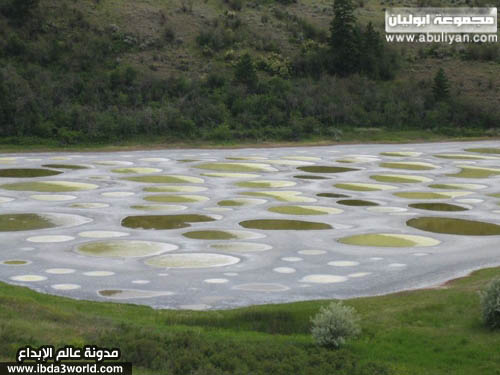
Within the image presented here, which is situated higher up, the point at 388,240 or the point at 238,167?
the point at 238,167

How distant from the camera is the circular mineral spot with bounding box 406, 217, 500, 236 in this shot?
82.5 feet

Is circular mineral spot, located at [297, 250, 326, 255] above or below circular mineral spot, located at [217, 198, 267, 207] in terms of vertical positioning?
below

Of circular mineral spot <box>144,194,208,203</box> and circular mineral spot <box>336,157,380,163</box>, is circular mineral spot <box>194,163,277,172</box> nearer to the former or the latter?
circular mineral spot <box>336,157,380,163</box>

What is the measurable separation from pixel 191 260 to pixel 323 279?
3.73 m

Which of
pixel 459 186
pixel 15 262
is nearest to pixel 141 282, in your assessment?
pixel 15 262

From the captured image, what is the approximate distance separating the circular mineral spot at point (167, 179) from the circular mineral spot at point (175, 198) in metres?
3.49

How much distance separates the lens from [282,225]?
25.7 meters

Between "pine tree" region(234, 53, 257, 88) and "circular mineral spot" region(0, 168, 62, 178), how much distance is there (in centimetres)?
2713

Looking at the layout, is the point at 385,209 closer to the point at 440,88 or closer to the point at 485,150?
the point at 485,150

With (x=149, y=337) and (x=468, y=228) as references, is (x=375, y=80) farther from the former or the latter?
(x=149, y=337)

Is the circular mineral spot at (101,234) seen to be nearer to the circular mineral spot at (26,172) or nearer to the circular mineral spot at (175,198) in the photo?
the circular mineral spot at (175,198)

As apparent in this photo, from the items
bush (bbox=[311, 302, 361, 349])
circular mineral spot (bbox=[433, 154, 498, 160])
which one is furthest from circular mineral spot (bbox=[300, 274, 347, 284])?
circular mineral spot (bbox=[433, 154, 498, 160])

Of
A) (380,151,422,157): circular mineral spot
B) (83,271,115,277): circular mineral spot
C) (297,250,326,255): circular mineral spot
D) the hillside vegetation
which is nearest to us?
(83,271,115,277): circular mineral spot

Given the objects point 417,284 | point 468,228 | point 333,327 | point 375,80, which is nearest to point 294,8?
point 375,80
